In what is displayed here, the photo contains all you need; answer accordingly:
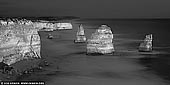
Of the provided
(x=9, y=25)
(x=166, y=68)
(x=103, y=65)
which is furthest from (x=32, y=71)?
(x=166, y=68)

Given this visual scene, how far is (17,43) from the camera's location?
50062 millimetres

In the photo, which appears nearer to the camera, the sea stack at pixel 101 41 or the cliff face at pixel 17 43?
the cliff face at pixel 17 43

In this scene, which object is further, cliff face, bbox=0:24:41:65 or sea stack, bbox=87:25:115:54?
sea stack, bbox=87:25:115:54

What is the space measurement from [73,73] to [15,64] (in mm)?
11772

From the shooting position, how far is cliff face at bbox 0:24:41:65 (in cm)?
4648

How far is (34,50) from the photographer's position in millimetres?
54375

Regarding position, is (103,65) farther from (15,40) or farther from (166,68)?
(15,40)

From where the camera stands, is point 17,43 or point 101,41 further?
point 101,41

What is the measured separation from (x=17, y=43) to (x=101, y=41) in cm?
2387

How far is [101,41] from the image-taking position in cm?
6544

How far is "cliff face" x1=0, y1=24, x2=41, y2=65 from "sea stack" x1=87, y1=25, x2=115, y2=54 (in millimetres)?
17444

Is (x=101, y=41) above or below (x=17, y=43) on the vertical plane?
above

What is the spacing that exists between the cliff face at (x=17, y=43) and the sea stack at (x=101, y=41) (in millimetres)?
17444

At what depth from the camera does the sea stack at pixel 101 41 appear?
6589cm
